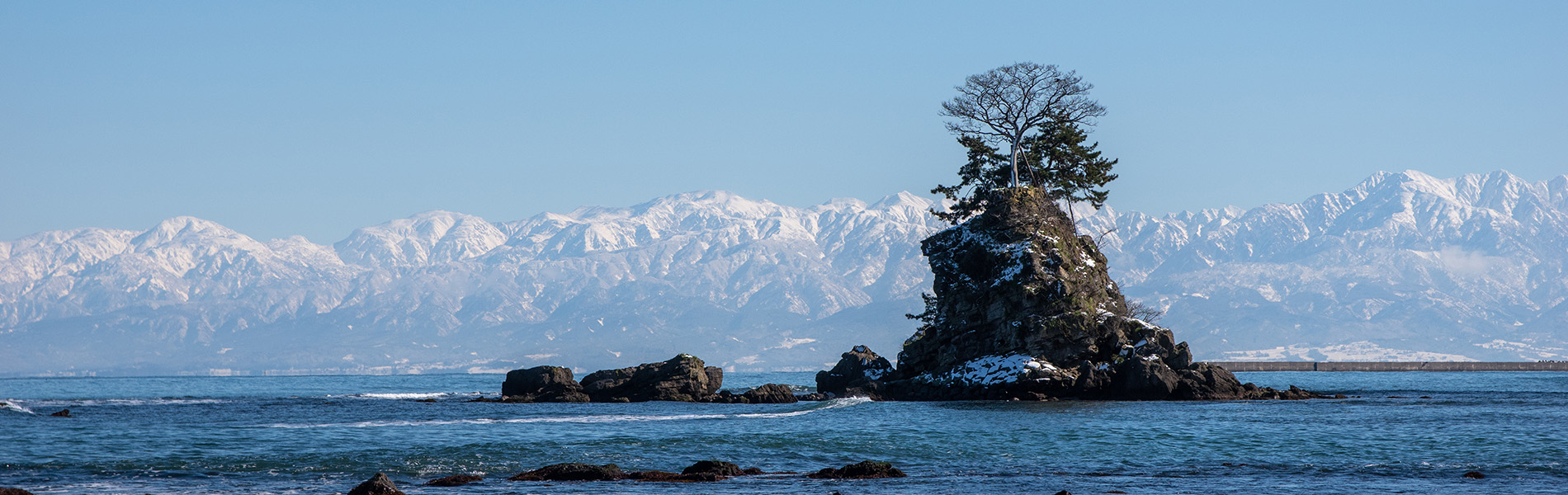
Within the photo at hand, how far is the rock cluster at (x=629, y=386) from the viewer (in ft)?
303

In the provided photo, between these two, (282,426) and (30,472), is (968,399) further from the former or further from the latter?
(30,472)

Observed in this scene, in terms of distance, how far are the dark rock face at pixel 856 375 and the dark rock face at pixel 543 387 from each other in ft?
57.6

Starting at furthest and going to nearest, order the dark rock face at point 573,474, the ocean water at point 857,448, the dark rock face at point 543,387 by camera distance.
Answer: the dark rock face at point 543,387
the dark rock face at point 573,474
the ocean water at point 857,448

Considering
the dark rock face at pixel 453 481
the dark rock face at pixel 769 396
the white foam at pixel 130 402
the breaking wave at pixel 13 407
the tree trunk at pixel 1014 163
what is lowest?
the dark rock face at pixel 453 481

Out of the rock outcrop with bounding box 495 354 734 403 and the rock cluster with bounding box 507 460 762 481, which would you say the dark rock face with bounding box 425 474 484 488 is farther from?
the rock outcrop with bounding box 495 354 734 403

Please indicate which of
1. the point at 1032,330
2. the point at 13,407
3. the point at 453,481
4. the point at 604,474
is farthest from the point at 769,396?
the point at 453,481

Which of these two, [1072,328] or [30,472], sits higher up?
[1072,328]

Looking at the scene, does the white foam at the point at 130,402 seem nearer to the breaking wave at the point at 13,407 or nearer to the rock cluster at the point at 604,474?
the breaking wave at the point at 13,407

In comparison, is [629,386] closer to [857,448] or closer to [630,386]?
[630,386]

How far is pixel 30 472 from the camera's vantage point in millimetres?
38094

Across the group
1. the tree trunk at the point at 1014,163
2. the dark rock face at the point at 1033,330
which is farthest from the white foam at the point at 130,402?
the tree trunk at the point at 1014,163

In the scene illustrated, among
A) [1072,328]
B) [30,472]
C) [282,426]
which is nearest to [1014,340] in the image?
[1072,328]

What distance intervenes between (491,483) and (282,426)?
88.8 ft

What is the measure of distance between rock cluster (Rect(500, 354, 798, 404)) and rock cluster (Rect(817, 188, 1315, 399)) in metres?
13.0
